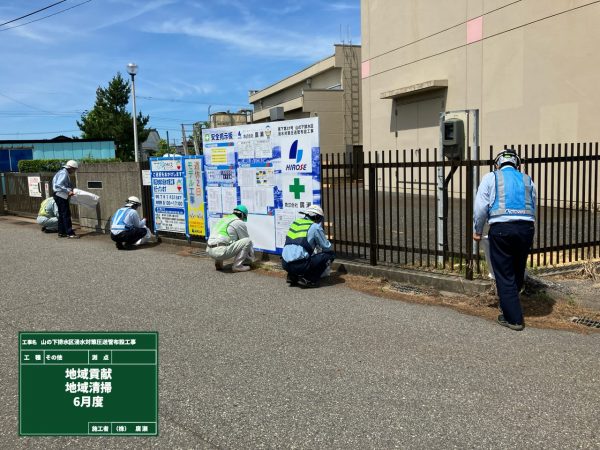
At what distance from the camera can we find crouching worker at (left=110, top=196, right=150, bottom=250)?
1101cm

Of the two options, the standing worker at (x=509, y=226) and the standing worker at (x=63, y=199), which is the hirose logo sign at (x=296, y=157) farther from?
the standing worker at (x=63, y=199)

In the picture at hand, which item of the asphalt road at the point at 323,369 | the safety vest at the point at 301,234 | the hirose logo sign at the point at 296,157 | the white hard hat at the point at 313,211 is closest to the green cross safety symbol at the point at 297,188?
the hirose logo sign at the point at 296,157

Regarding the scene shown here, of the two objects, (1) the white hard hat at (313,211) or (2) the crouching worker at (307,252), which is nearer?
(2) the crouching worker at (307,252)

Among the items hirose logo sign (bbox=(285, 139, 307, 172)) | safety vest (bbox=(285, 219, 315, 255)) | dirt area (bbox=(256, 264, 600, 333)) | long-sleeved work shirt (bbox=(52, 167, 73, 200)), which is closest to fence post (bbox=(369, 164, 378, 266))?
dirt area (bbox=(256, 264, 600, 333))

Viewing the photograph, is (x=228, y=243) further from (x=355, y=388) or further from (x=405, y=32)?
(x=405, y=32)

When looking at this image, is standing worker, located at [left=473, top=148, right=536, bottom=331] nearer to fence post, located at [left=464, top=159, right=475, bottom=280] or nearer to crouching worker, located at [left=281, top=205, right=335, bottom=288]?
fence post, located at [left=464, top=159, right=475, bottom=280]

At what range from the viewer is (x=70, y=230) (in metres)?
12.9

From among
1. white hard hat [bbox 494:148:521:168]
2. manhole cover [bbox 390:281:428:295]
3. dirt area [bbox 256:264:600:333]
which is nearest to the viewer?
white hard hat [bbox 494:148:521:168]

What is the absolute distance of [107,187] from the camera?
44.4 feet

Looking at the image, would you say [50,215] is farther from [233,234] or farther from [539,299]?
[539,299]

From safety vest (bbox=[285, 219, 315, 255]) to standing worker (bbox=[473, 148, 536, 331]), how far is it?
2.55 m

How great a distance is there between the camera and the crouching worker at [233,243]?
8.57 meters

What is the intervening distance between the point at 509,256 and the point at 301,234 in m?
2.91

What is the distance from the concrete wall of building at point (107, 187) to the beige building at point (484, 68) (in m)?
10.9
